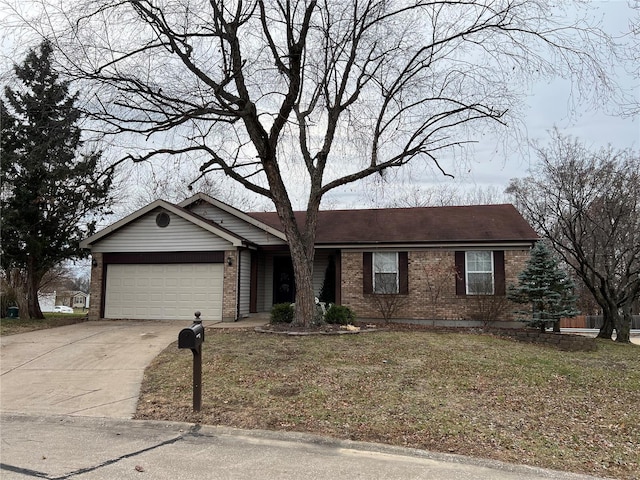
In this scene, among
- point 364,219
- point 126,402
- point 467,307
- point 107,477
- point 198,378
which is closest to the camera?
point 107,477

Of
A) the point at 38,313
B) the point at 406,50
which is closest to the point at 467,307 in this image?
the point at 406,50

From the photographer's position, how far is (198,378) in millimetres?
6105

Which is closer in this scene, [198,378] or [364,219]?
[198,378]

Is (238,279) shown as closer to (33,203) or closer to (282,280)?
(282,280)

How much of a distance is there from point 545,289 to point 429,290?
3.73m

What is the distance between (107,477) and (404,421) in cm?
335

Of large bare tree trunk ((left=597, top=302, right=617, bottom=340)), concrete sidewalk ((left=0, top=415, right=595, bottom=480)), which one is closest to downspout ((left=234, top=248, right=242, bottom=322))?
concrete sidewalk ((left=0, top=415, right=595, bottom=480))

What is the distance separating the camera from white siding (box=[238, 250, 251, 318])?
1608 cm

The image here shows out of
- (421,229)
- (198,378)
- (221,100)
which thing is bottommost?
(198,378)

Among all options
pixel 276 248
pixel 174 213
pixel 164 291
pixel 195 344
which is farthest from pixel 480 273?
pixel 195 344

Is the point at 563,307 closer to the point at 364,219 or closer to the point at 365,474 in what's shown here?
the point at 364,219

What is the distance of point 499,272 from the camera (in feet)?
51.6

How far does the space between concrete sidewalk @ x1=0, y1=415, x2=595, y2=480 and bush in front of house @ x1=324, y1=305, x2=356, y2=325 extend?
315 inches

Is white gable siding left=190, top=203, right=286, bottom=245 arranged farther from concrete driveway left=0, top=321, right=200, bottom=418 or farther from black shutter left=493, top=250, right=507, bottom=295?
black shutter left=493, top=250, right=507, bottom=295
